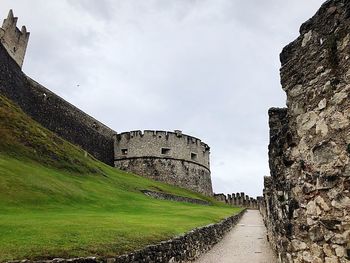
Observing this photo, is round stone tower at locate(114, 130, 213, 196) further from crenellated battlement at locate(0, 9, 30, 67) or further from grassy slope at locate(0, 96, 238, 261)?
grassy slope at locate(0, 96, 238, 261)

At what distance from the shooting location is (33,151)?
21.2 meters

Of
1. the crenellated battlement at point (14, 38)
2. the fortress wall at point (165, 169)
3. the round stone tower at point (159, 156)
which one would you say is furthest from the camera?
the round stone tower at point (159, 156)

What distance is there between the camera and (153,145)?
49.4 meters

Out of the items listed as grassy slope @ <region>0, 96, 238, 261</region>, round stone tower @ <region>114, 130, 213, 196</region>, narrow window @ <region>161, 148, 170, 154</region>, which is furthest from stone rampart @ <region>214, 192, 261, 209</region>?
grassy slope @ <region>0, 96, 238, 261</region>

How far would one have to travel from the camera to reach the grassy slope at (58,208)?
27.3ft

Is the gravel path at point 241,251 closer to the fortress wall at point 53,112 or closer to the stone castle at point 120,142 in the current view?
the fortress wall at point 53,112

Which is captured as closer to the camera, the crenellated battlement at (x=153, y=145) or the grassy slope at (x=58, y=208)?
the grassy slope at (x=58, y=208)

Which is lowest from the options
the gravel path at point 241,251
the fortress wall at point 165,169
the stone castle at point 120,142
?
the gravel path at point 241,251

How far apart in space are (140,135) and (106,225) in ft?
128

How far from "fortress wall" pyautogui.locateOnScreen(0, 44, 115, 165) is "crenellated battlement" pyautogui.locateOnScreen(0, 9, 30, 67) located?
956 centimetres

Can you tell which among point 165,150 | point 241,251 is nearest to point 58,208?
point 241,251

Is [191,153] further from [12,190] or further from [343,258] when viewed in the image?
[343,258]

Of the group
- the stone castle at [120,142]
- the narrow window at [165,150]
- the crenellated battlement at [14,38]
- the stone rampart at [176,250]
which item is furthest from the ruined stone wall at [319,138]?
the narrow window at [165,150]

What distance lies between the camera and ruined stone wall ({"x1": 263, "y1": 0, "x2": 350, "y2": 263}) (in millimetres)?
3607
